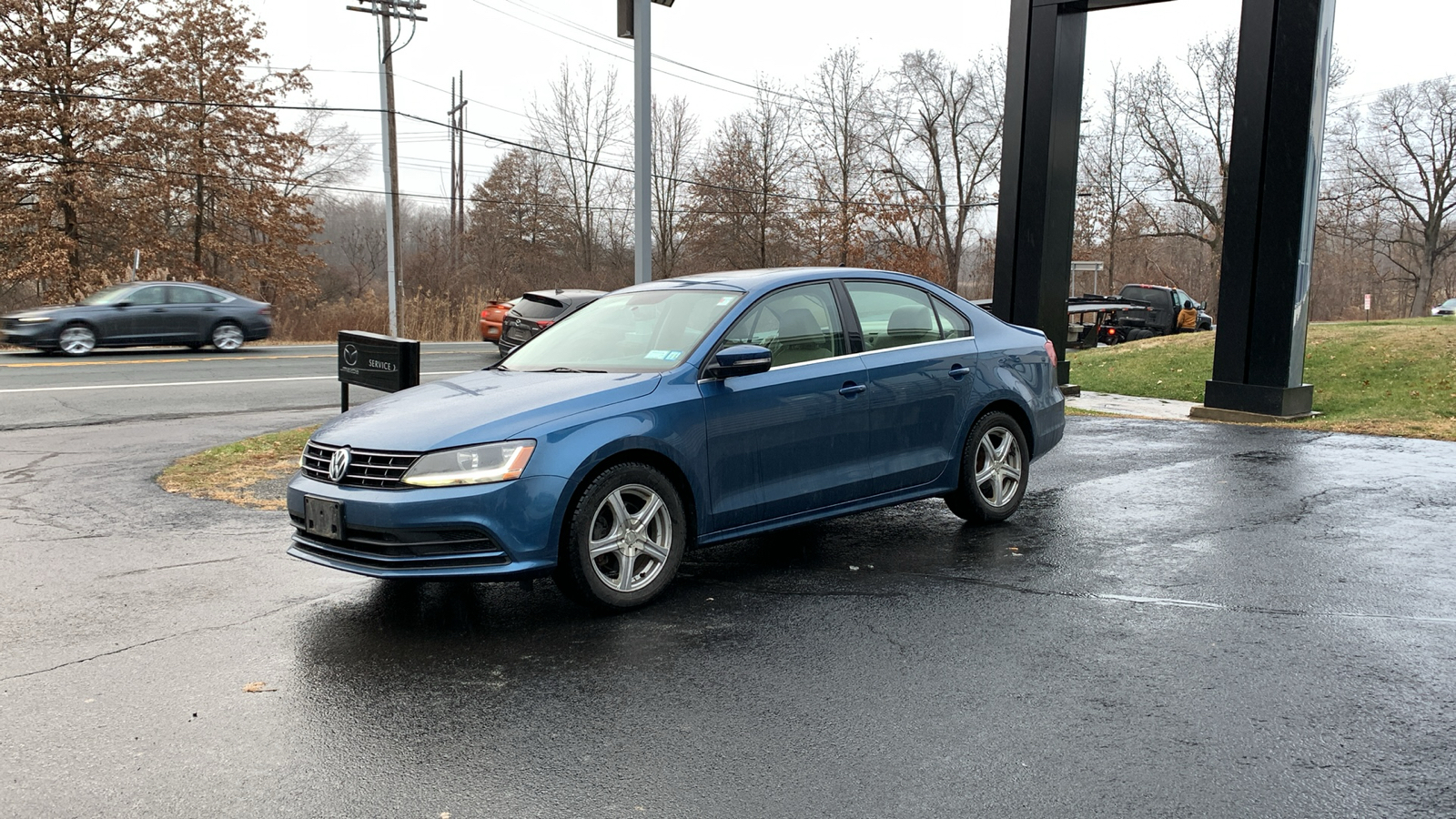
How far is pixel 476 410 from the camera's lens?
5105mm

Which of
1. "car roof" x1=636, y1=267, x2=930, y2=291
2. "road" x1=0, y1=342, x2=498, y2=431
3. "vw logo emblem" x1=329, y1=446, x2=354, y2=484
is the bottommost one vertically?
"road" x1=0, y1=342, x2=498, y2=431

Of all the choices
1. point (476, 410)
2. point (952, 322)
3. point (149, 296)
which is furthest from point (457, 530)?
point (149, 296)

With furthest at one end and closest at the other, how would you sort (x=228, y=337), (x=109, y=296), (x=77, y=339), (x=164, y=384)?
(x=228, y=337), (x=109, y=296), (x=77, y=339), (x=164, y=384)

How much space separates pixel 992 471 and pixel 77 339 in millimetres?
21004

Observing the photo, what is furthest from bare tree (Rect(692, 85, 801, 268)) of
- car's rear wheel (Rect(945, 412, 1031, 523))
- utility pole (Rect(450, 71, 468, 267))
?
car's rear wheel (Rect(945, 412, 1031, 523))

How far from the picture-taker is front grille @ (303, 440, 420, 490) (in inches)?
189

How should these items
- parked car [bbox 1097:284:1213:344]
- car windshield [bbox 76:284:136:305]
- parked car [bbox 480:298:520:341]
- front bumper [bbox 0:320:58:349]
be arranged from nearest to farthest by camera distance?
1. front bumper [bbox 0:320:58:349]
2. car windshield [bbox 76:284:136:305]
3. parked car [bbox 480:298:520:341]
4. parked car [bbox 1097:284:1213:344]

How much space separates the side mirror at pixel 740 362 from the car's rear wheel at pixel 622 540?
0.64 m

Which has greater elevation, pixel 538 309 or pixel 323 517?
pixel 538 309

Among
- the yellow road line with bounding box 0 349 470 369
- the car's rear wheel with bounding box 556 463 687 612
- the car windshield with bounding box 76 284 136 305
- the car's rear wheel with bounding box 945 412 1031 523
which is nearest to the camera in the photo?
the car's rear wheel with bounding box 556 463 687 612

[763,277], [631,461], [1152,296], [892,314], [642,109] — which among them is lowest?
[631,461]

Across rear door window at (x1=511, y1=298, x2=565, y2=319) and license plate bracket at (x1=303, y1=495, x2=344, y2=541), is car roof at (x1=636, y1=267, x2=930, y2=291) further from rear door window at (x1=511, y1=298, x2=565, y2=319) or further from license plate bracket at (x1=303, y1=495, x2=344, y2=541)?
rear door window at (x1=511, y1=298, x2=565, y2=319)

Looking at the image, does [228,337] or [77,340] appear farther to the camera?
[228,337]

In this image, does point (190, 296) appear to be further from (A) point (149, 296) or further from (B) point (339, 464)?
(B) point (339, 464)
